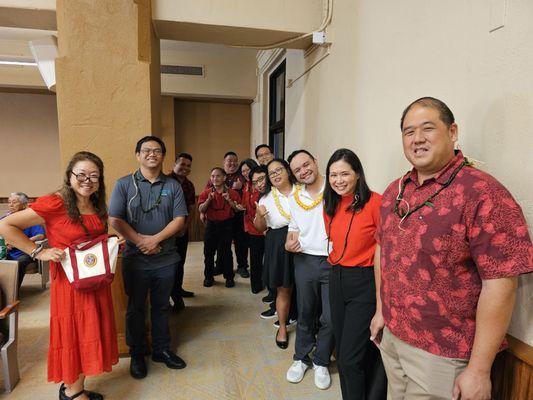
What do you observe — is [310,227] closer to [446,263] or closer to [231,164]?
[446,263]

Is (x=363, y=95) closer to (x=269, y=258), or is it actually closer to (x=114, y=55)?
(x=269, y=258)

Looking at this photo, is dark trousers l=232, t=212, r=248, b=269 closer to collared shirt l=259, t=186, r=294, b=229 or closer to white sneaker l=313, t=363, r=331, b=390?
collared shirt l=259, t=186, r=294, b=229

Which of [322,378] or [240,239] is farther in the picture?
[240,239]

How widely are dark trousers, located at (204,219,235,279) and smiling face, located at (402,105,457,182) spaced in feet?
9.50

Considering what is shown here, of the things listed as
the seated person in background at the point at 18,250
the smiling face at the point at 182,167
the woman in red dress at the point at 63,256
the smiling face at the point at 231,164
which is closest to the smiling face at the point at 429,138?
the woman in red dress at the point at 63,256

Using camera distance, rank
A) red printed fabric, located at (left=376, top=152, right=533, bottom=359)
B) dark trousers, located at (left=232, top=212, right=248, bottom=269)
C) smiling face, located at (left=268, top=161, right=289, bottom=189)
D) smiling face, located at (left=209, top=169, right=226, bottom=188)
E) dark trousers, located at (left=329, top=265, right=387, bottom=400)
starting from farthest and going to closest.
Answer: dark trousers, located at (left=232, top=212, right=248, bottom=269) → smiling face, located at (left=209, top=169, right=226, bottom=188) → smiling face, located at (left=268, top=161, right=289, bottom=189) → dark trousers, located at (left=329, top=265, right=387, bottom=400) → red printed fabric, located at (left=376, top=152, right=533, bottom=359)

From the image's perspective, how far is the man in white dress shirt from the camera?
1984mm

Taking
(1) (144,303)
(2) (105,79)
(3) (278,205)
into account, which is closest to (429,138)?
(3) (278,205)

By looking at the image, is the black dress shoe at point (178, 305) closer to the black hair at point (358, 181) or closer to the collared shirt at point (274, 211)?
the collared shirt at point (274, 211)

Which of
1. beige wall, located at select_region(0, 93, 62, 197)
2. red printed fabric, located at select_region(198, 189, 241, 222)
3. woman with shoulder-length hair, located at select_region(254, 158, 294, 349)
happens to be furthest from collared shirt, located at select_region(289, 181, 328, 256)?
beige wall, located at select_region(0, 93, 62, 197)

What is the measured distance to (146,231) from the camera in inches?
82.5

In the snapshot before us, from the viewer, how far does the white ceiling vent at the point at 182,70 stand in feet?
18.0

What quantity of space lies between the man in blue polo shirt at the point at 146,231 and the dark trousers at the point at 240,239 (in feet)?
5.66

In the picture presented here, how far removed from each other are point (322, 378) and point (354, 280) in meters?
0.91
